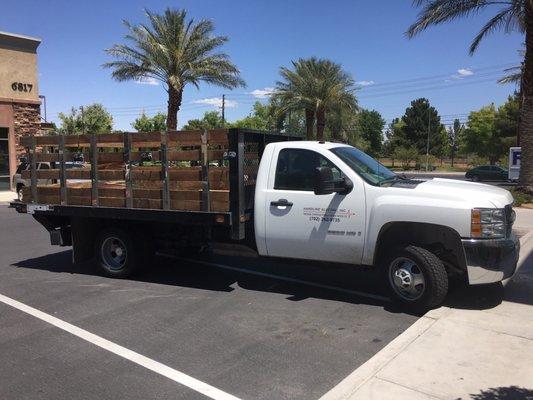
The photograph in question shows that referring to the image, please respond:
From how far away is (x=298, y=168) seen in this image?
6.32 m

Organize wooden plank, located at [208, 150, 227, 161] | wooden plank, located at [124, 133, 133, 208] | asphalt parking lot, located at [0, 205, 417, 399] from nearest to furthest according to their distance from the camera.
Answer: asphalt parking lot, located at [0, 205, 417, 399], wooden plank, located at [208, 150, 227, 161], wooden plank, located at [124, 133, 133, 208]

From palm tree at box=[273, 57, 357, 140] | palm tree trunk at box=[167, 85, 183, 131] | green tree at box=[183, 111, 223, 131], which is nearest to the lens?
palm tree trunk at box=[167, 85, 183, 131]

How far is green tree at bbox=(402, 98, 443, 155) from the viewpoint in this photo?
3430 inches

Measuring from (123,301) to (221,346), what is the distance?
6.73ft

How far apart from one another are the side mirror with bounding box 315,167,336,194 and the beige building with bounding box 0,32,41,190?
25.1 metres

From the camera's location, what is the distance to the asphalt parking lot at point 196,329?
4.11 metres

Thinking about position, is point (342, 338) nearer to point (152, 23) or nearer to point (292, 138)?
point (292, 138)

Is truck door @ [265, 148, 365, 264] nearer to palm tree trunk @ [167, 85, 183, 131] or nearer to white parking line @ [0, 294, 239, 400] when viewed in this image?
white parking line @ [0, 294, 239, 400]

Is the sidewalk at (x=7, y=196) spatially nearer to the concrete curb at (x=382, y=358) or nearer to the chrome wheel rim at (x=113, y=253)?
the chrome wheel rim at (x=113, y=253)

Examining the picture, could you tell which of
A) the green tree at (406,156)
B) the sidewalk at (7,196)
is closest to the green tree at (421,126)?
the green tree at (406,156)

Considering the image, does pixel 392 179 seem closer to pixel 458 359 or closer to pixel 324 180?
pixel 324 180

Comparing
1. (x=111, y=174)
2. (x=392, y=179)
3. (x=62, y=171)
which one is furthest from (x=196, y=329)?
(x=62, y=171)

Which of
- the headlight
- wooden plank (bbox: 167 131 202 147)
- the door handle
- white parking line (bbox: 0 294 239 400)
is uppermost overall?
wooden plank (bbox: 167 131 202 147)

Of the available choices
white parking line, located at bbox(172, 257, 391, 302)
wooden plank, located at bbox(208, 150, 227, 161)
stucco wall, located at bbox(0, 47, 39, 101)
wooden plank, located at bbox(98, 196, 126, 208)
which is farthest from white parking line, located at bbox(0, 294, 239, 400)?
stucco wall, located at bbox(0, 47, 39, 101)
